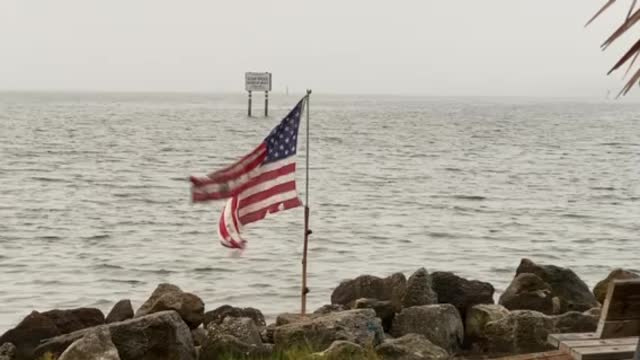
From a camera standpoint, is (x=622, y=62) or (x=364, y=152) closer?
(x=622, y=62)

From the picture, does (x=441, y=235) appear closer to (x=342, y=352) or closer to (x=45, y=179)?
(x=342, y=352)

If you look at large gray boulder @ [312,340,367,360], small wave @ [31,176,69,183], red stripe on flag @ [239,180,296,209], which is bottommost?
small wave @ [31,176,69,183]

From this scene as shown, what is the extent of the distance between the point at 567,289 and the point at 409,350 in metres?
5.53

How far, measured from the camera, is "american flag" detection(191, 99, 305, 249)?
10445 millimetres

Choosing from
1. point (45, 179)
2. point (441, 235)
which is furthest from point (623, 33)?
point (45, 179)

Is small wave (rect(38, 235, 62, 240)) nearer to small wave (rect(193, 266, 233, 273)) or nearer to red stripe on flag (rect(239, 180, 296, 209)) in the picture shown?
small wave (rect(193, 266, 233, 273))

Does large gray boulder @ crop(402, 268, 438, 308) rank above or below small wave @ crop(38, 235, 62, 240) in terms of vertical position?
above

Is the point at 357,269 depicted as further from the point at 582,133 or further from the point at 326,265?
the point at 582,133

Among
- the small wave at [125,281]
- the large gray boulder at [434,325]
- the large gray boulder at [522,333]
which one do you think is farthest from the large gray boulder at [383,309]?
the small wave at [125,281]

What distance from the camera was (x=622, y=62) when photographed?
15.1 ft

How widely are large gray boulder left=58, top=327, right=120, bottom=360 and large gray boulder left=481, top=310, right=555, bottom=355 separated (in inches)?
195

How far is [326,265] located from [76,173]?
2574 cm

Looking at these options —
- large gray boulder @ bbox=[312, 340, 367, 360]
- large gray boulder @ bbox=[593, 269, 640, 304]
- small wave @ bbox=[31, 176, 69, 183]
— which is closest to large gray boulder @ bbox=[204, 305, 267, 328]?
large gray boulder @ bbox=[312, 340, 367, 360]

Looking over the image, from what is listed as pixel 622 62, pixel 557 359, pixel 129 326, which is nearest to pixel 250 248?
pixel 129 326
